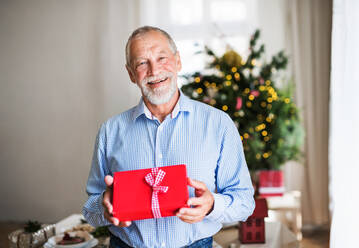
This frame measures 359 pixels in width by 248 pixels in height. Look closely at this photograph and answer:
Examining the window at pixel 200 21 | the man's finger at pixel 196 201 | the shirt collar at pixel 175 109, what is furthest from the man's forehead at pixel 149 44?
the window at pixel 200 21

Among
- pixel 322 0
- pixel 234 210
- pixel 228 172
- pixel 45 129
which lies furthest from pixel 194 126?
pixel 45 129

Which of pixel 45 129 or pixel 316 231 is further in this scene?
pixel 45 129

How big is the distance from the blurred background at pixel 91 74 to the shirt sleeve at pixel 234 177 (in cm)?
222

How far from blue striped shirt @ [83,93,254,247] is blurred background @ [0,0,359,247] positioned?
218 centimetres

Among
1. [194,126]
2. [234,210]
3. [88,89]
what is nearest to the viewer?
[234,210]

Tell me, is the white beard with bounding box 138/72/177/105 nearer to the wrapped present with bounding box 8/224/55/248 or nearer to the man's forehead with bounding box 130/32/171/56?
the man's forehead with bounding box 130/32/171/56

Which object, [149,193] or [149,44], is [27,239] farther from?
[149,44]

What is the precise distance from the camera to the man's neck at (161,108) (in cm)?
154

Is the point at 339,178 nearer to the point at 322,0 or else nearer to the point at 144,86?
the point at 144,86

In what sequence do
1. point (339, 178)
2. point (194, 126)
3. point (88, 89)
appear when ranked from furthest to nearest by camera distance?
point (88, 89)
point (339, 178)
point (194, 126)

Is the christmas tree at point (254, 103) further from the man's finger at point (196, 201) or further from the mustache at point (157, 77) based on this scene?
the man's finger at point (196, 201)

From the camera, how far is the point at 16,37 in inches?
177

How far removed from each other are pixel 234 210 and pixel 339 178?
0.65m

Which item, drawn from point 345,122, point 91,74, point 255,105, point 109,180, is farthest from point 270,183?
point 91,74
